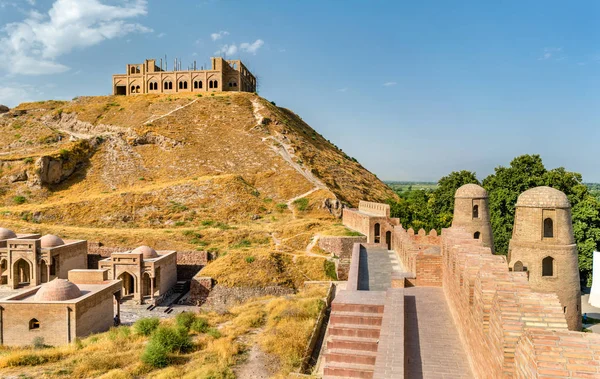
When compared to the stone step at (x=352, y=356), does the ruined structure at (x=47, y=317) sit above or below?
below

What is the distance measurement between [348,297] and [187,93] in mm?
54060

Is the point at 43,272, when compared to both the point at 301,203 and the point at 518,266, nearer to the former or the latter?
the point at 301,203

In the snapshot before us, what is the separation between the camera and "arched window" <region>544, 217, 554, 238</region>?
13.8m

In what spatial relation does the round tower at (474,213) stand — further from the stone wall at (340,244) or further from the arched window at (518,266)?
the stone wall at (340,244)

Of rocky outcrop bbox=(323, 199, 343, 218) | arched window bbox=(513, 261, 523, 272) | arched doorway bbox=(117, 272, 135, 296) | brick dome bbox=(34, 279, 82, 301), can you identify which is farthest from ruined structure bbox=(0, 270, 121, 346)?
rocky outcrop bbox=(323, 199, 343, 218)

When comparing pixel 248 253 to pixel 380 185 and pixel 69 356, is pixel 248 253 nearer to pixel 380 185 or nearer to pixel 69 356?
pixel 69 356

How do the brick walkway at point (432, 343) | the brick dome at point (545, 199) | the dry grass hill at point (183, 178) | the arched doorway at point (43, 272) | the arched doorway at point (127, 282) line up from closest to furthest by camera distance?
1. the brick walkway at point (432, 343)
2. the brick dome at point (545, 199)
3. the arched doorway at point (127, 282)
4. the arched doorway at point (43, 272)
5. the dry grass hill at point (183, 178)

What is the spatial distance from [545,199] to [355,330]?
9.51 meters

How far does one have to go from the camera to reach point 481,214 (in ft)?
62.0

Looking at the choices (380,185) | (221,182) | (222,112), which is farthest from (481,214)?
(222,112)

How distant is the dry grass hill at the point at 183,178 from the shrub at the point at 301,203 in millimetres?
115

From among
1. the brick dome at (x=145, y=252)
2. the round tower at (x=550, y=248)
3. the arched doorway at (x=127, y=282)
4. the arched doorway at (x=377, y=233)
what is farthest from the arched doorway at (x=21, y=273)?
the round tower at (x=550, y=248)

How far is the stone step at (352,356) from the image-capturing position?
7.82m

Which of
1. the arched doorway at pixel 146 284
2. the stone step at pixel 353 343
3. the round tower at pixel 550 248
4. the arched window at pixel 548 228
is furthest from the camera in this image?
the arched doorway at pixel 146 284
